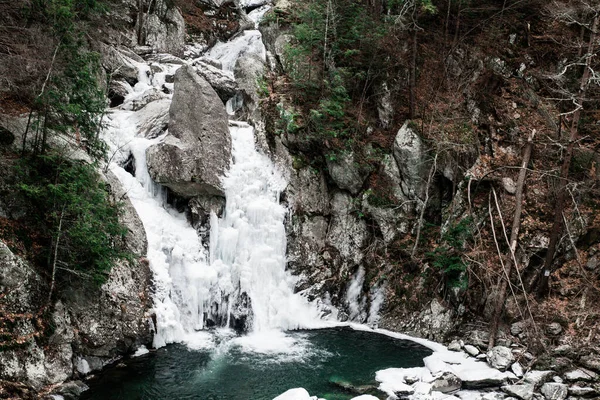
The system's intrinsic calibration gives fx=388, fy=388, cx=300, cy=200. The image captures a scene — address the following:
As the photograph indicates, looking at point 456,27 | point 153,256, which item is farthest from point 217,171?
point 456,27

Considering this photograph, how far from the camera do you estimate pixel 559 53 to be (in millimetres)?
15461

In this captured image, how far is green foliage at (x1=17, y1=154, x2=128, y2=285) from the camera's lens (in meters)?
8.80

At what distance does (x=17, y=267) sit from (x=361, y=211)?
10.6m

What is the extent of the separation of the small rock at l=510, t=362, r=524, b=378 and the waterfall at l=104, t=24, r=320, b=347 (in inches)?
246

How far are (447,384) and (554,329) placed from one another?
3.59 m

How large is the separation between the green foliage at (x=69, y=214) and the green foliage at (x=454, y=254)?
9.40 m

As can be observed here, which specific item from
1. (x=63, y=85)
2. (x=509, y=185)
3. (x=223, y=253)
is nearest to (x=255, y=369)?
(x=223, y=253)

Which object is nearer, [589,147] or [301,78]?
[589,147]

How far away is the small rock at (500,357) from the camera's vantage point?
Answer: 32.1 feet

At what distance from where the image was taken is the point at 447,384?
9133 millimetres

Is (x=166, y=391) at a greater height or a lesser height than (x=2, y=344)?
lesser

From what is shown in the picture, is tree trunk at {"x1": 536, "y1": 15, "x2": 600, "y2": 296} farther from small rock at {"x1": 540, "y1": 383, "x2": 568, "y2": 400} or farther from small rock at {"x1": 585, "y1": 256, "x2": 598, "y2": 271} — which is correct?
small rock at {"x1": 540, "y1": 383, "x2": 568, "y2": 400}

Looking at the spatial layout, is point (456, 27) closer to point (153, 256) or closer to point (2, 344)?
point (153, 256)

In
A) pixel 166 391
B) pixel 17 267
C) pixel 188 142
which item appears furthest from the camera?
pixel 188 142
